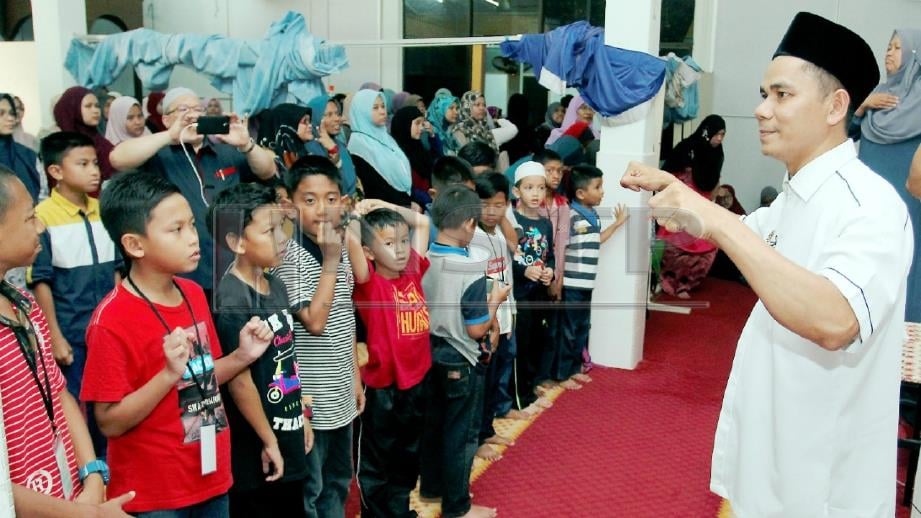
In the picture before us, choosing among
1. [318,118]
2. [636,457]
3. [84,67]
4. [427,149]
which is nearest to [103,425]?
Answer: [636,457]

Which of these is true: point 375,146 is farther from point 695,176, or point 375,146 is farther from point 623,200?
point 695,176

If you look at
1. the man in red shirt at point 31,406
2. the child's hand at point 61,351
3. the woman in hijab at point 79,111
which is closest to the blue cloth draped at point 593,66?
the woman in hijab at point 79,111

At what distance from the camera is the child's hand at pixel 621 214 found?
3461 millimetres

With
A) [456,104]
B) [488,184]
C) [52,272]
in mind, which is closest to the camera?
[52,272]

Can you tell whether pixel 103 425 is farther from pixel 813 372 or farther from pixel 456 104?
pixel 456 104

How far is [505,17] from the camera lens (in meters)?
8.27

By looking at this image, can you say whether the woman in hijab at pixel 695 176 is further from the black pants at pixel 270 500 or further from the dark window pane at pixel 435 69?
the black pants at pixel 270 500

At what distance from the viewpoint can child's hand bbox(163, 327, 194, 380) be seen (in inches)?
55.7

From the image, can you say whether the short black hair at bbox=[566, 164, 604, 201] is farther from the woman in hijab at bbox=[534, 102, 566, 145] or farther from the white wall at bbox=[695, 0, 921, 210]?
the white wall at bbox=[695, 0, 921, 210]

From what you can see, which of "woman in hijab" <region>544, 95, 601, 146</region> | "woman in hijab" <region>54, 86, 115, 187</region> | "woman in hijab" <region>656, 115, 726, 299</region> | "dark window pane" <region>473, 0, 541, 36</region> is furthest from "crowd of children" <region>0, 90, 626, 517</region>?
"dark window pane" <region>473, 0, 541, 36</region>

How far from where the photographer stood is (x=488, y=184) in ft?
9.81

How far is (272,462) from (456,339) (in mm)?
762

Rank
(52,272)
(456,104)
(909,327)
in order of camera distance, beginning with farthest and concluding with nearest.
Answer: (456,104) < (909,327) < (52,272)

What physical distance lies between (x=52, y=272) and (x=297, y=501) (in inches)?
51.5
